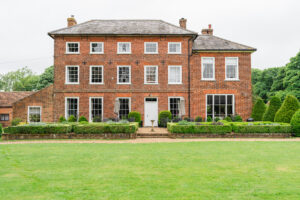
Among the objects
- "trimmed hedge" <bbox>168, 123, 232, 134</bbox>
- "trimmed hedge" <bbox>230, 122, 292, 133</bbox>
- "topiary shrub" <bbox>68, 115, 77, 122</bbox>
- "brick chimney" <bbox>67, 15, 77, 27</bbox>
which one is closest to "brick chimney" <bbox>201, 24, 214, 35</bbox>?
"brick chimney" <bbox>67, 15, 77, 27</bbox>

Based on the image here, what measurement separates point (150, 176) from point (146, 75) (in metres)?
18.2

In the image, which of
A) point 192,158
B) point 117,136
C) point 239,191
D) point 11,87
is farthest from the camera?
point 11,87

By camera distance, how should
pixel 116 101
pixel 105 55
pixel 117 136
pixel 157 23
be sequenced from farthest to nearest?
pixel 157 23, pixel 105 55, pixel 116 101, pixel 117 136

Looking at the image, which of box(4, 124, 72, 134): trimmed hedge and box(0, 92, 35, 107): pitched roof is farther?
box(0, 92, 35, 107): pitched roof

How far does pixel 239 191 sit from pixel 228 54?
20.6 metres

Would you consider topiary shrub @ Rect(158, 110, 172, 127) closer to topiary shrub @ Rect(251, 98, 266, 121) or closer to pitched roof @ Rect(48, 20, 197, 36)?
pitched roof @ Rect(48, 20, 197, 36)

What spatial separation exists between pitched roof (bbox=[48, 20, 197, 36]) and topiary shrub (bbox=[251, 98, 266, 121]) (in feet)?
27.8

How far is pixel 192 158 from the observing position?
29.1ft

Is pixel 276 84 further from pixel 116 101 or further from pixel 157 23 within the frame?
pixel 116 101

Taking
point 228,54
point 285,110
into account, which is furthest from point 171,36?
point 285,110

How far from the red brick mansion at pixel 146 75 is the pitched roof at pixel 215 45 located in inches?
3.9

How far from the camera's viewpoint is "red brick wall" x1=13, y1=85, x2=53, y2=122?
24500 millimetres

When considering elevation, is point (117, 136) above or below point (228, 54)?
below

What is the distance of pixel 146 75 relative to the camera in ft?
78.9
